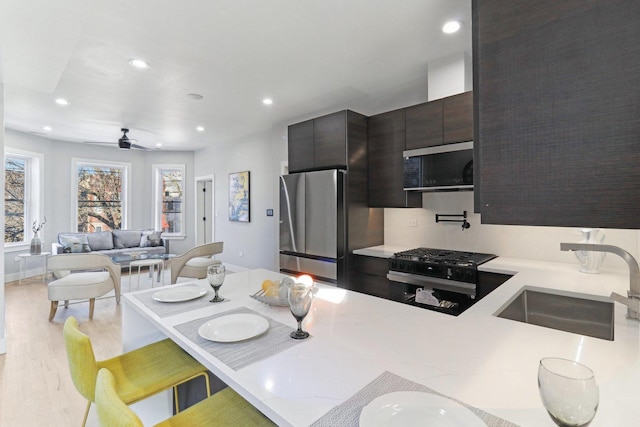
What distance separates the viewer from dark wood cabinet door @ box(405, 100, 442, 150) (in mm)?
2949

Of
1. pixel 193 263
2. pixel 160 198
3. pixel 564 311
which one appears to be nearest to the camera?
pixel 564 311

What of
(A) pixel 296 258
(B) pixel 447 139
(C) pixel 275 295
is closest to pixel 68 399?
(C) pixel 275 295

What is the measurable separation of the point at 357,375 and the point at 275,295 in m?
0.70

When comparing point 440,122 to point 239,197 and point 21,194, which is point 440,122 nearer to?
point 239,197

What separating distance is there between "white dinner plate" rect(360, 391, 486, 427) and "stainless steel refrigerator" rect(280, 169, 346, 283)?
2583 millimetres

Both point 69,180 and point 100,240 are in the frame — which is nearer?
point 100,240

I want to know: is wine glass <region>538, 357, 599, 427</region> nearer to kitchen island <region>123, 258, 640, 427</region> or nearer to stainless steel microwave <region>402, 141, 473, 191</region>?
kitchen island <region>123, 258, 640, 427</region>

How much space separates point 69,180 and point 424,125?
7.06m

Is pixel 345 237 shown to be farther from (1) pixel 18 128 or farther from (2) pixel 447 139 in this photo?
(1) pixel 18 128

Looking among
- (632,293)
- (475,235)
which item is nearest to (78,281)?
(475,235)

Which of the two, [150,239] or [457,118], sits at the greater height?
[457,118]

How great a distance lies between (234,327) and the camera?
4.09 feet

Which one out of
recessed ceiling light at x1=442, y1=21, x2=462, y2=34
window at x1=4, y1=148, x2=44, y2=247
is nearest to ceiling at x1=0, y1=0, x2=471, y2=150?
recessed ceiling light at x1=442, y1=21, x2=462, y2=34

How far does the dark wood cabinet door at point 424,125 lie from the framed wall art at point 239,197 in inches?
142
